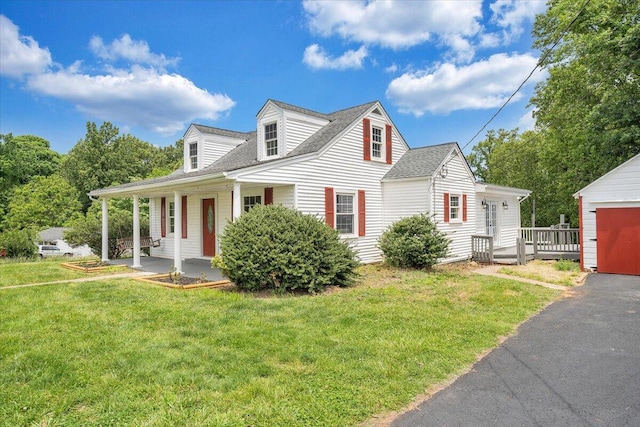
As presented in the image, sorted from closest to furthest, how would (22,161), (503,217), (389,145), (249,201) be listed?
(249,201)
(389,145)
(503,217)
(22,161)

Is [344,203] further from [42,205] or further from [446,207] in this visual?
[42,205]

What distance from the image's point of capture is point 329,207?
1198cm

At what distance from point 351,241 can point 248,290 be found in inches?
196

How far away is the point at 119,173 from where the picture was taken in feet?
128

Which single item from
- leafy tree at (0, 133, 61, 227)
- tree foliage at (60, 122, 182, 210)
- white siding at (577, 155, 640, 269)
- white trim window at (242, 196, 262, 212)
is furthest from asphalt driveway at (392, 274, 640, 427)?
leafy tree at (0, 133, 61, 227)

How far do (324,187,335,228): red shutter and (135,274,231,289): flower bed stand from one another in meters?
3.80

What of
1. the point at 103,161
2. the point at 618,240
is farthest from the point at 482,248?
the point at 103,161

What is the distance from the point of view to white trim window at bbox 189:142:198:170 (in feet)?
50.1

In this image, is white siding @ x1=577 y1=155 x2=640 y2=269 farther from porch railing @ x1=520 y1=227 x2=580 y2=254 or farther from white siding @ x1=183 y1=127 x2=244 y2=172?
white siding @ x1=183 y1=127 x2=244 y2=172

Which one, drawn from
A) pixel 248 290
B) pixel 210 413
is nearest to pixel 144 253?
pixel 248 290

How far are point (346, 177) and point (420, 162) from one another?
3.19 meters

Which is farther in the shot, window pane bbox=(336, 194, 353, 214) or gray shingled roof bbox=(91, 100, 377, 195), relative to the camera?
window pane bbox=(336, 194, 353, 214)

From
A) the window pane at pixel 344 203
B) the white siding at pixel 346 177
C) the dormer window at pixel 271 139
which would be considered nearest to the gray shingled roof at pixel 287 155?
the white siding at pixel 346 177

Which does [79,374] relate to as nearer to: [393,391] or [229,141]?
[393,391]
